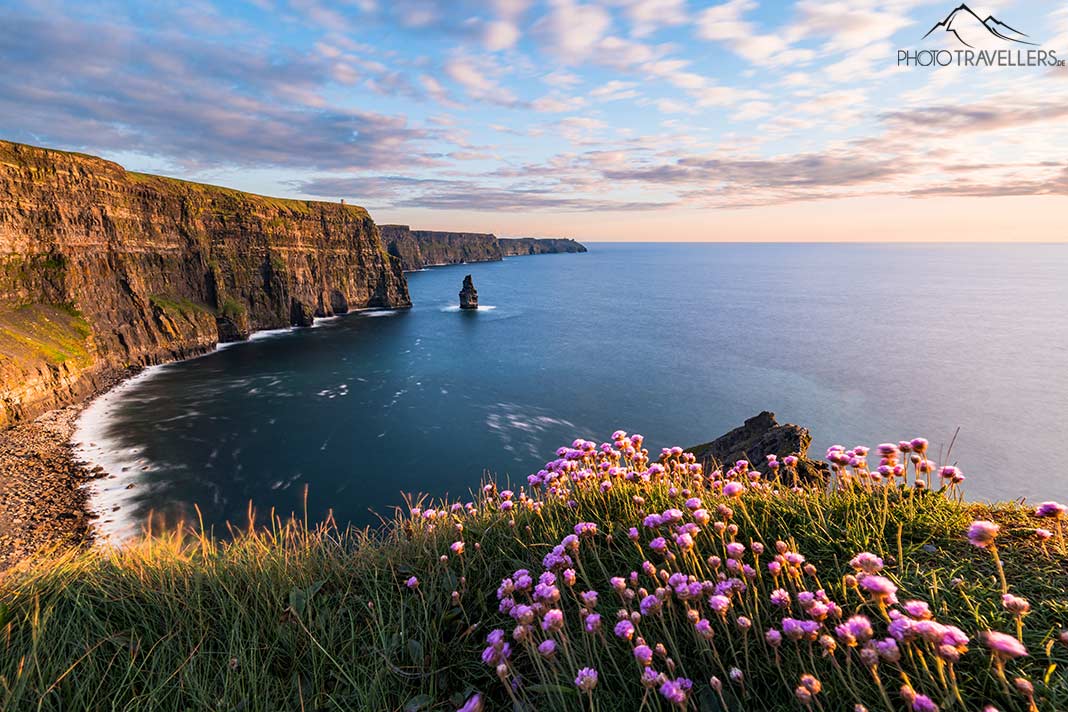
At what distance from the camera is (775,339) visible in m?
85.9

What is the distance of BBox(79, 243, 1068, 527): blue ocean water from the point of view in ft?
122

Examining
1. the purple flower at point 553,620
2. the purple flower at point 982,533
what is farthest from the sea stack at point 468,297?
the purple flower at point 982,533

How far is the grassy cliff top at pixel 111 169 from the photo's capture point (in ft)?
170

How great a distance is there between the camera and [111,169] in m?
66.2

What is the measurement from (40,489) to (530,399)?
141 ft

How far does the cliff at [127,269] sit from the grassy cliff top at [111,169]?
0.68 ft

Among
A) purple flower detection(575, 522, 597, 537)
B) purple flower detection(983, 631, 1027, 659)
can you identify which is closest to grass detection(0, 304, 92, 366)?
purple flower detection(575, 522, 597, 537)

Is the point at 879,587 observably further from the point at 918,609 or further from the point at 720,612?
the point at 720,612

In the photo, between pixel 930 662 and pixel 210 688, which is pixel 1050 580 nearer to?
pixel 930 662

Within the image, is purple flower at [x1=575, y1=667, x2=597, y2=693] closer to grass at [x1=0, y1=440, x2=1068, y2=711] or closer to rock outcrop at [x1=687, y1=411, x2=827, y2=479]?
grass at [x1=0, y1=440, x2=1068, y2=711]

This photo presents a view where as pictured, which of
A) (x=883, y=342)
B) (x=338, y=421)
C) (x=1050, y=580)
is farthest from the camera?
(x=883, y=342)

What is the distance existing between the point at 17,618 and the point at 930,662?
781 centimetres

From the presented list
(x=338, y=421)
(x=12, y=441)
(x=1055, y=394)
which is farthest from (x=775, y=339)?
(x=12, y=441)

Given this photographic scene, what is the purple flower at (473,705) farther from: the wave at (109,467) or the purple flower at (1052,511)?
the wave at (109,467)
